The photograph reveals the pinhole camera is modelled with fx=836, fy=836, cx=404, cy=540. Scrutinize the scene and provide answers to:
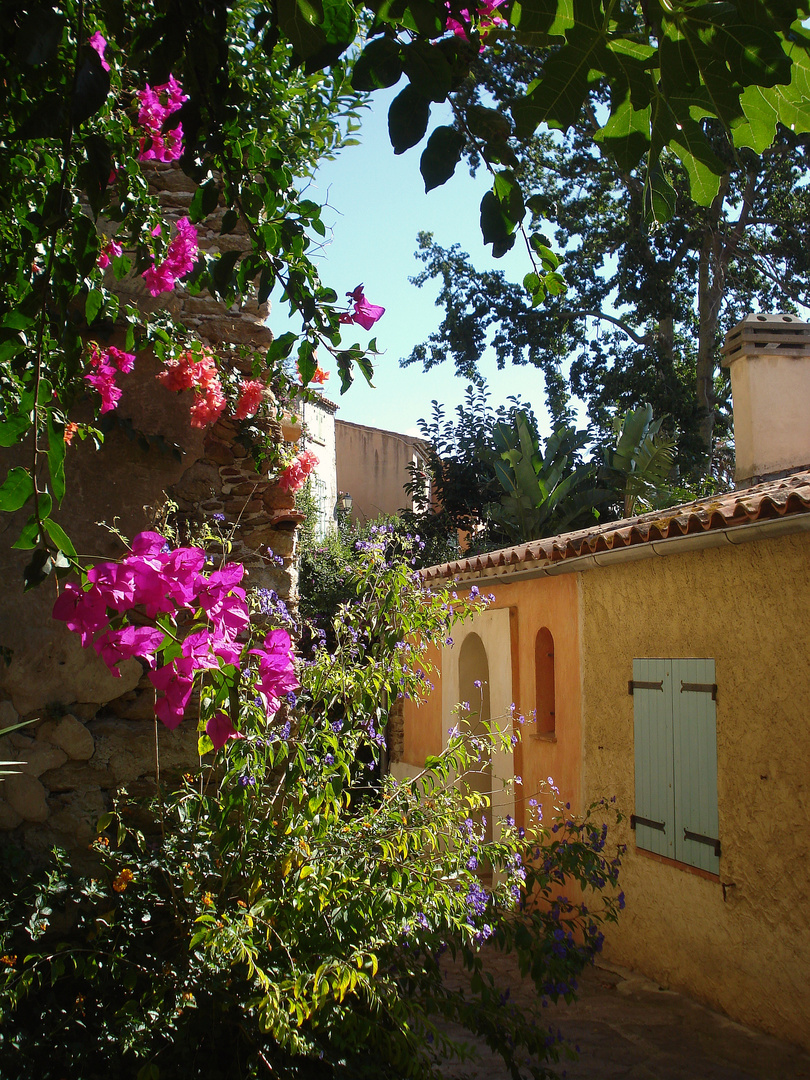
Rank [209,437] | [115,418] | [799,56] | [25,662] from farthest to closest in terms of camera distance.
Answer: [209,437], [115,418], [25,662], [799,56]

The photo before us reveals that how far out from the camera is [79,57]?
1.63m

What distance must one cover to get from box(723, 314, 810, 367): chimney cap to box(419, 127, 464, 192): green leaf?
7473 mm

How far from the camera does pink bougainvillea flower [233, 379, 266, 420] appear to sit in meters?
4.62

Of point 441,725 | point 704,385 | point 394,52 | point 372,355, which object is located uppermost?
point 704,385

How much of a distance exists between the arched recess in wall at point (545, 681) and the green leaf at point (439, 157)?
247 inches

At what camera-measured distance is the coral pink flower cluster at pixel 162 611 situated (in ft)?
5.98

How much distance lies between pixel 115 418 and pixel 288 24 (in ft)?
10.5

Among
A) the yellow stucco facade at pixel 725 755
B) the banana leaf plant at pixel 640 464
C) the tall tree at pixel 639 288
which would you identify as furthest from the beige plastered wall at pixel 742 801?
the tall tree at pixel 639 288

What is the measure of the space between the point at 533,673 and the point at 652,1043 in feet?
11.5

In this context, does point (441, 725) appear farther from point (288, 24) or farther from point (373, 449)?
point (373, 449)

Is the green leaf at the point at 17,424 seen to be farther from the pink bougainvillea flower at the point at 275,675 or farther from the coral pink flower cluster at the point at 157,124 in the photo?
the coral pink flower cluster at the point at 157,124

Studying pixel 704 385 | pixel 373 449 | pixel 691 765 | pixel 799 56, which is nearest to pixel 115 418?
pixel 799 56

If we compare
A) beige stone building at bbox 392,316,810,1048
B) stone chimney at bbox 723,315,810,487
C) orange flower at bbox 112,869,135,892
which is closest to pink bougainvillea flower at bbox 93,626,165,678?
orange flower at bbox 112,869,135,892

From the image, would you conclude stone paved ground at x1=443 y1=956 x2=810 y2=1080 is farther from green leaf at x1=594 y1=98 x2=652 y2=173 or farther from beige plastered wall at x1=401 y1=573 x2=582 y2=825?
green leaf at x1=594 y1=98 x2=652 y2=173
